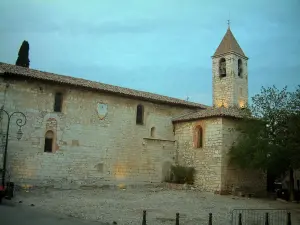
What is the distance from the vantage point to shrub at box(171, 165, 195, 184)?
2906 centimetres

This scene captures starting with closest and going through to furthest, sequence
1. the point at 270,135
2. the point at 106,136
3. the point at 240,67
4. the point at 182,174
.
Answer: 1. the point at 270,135
2. the point at 106,136
3. the point at 182,174
4. the point at 240,67

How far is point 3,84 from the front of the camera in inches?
960

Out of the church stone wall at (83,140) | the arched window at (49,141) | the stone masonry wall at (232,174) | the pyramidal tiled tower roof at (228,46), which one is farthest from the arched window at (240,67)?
the arched window at (49,141)

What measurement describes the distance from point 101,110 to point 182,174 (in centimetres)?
867

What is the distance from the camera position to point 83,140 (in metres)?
27.0

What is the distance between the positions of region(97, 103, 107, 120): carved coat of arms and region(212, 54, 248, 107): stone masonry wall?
14.6 m

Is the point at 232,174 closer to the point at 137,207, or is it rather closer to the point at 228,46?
the point at 137,207

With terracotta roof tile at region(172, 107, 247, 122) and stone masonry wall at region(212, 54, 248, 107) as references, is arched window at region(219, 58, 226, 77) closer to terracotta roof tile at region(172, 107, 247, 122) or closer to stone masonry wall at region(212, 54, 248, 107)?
stone masonry wall at region(212, 54, 248, 107)

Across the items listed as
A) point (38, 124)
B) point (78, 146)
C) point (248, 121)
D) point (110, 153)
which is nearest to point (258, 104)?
point (248, 121)

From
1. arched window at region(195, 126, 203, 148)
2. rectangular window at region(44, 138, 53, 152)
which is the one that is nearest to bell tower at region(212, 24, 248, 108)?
arched window at region(195, 126, 203, 148)

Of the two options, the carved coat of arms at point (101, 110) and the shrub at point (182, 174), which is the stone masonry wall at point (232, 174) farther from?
the carved coat of arms at point (101, 110)

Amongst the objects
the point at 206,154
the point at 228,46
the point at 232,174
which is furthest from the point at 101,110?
the point at 228,46

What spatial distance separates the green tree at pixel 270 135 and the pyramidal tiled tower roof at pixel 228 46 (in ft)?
40.9

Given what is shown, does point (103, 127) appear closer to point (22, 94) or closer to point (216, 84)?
point (22, 94)
